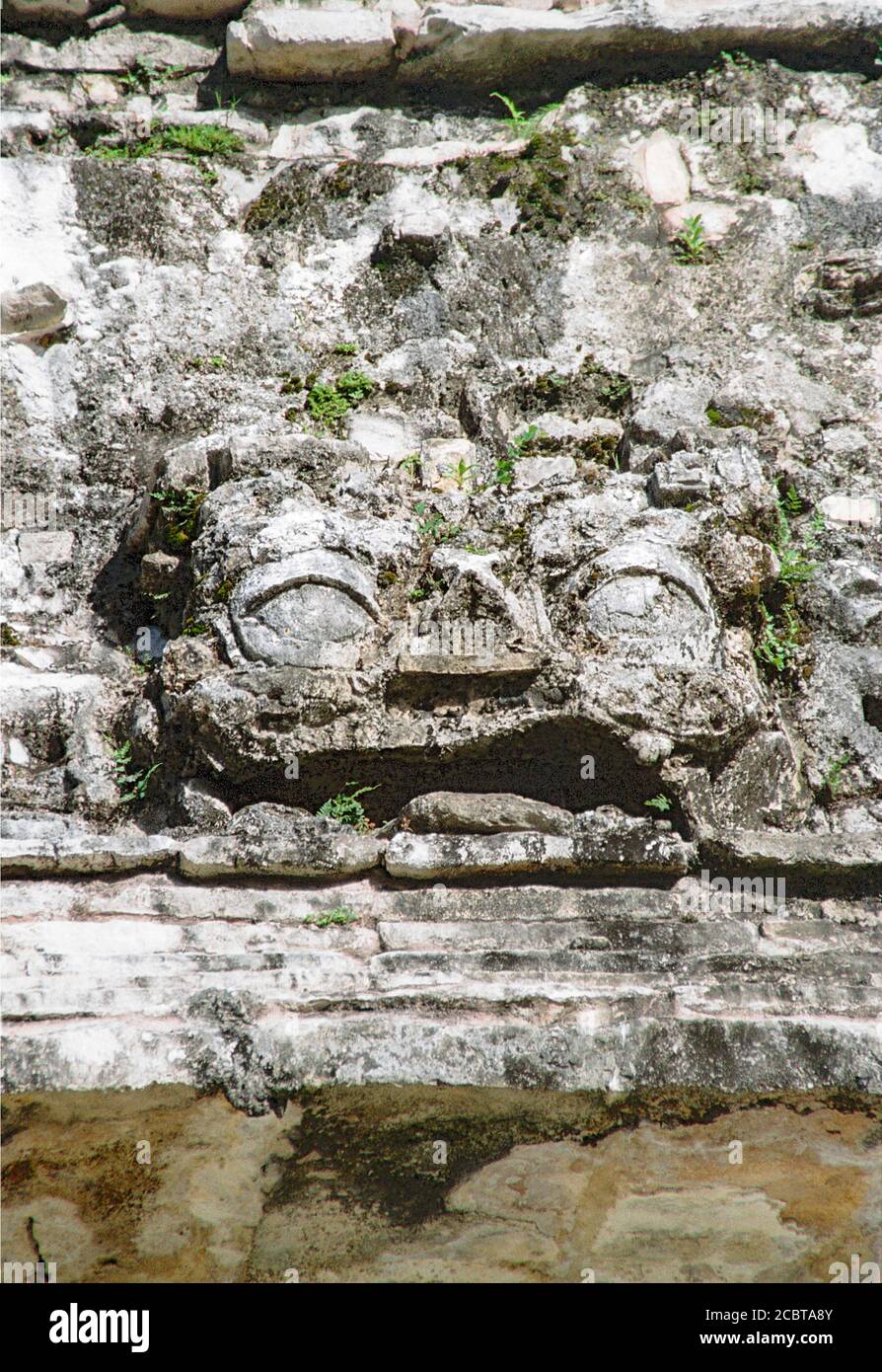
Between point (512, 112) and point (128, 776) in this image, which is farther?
point (512, 112)

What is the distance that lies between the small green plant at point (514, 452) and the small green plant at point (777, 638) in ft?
3.59

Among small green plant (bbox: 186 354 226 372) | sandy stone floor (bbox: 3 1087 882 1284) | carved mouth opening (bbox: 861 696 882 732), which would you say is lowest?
sandy stone floor (bbox: 3 1087 882 1284)

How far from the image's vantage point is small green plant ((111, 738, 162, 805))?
369cm

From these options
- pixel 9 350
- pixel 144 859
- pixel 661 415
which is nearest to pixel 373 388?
pixel 661 415

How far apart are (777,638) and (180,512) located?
2.12 meters

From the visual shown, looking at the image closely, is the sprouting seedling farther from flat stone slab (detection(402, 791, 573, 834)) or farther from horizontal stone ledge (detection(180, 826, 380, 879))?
horizontal stone ledge (detection(180, 826, 380, 879))

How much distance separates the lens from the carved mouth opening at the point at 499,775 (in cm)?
349

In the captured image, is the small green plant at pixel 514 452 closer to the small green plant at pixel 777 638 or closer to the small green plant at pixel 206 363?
the small green plant at pixel 777 638

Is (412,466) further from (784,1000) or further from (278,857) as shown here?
(784,1000)

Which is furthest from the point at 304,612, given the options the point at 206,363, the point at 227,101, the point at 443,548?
the point at 227,101

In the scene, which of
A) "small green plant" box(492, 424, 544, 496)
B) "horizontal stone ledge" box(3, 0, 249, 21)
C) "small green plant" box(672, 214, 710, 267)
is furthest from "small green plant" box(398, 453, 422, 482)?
"horizontal stone ledge" box(3, 0, 249, 21)

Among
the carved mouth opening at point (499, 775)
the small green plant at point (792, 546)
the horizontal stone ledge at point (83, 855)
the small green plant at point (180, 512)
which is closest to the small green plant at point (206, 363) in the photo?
the small green plant at point (180, 512)

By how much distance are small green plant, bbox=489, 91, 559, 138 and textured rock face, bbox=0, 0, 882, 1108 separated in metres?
0.02

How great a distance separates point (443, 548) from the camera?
384 cm
